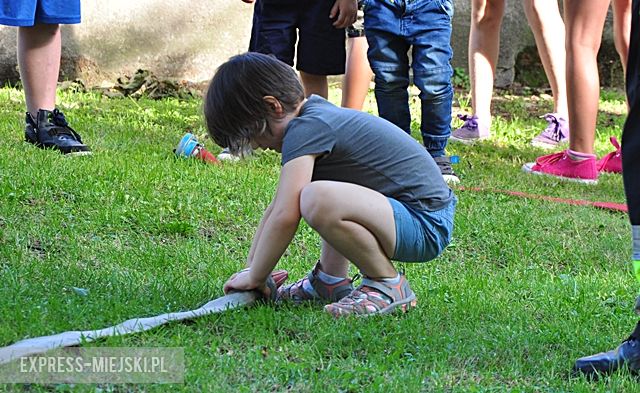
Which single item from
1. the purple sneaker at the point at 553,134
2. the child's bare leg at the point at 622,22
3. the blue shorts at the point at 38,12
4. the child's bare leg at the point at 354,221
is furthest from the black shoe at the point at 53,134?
the child's bare leg at the point at 622,22

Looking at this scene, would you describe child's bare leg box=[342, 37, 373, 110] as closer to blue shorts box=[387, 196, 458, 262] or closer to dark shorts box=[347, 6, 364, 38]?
dark shorts box=[347, 6, 364, 38]

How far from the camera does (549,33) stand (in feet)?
21.5

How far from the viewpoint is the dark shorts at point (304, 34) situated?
211 inches

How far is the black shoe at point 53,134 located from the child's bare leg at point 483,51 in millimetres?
2737

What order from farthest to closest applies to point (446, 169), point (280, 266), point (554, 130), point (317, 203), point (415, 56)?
point (554, 130) → point (446, 169) → point (415, 56) → point (280, 266) → point (317, 203)

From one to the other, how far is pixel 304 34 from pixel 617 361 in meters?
3.18

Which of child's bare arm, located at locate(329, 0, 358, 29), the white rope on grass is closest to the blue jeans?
child's bare arm, located at locate(329, 0, 358, 29)

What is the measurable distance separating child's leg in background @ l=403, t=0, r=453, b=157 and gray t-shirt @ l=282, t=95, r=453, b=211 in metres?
1.93

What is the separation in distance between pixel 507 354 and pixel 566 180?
2.91 m

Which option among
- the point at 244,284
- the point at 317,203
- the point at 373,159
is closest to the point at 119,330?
the point at 244,284

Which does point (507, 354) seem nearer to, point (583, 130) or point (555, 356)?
point (555, 356)

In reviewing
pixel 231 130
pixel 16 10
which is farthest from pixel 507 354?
pixel 16 10

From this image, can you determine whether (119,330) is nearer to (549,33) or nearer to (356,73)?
(356,73)

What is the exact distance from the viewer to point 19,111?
20.8 feet
